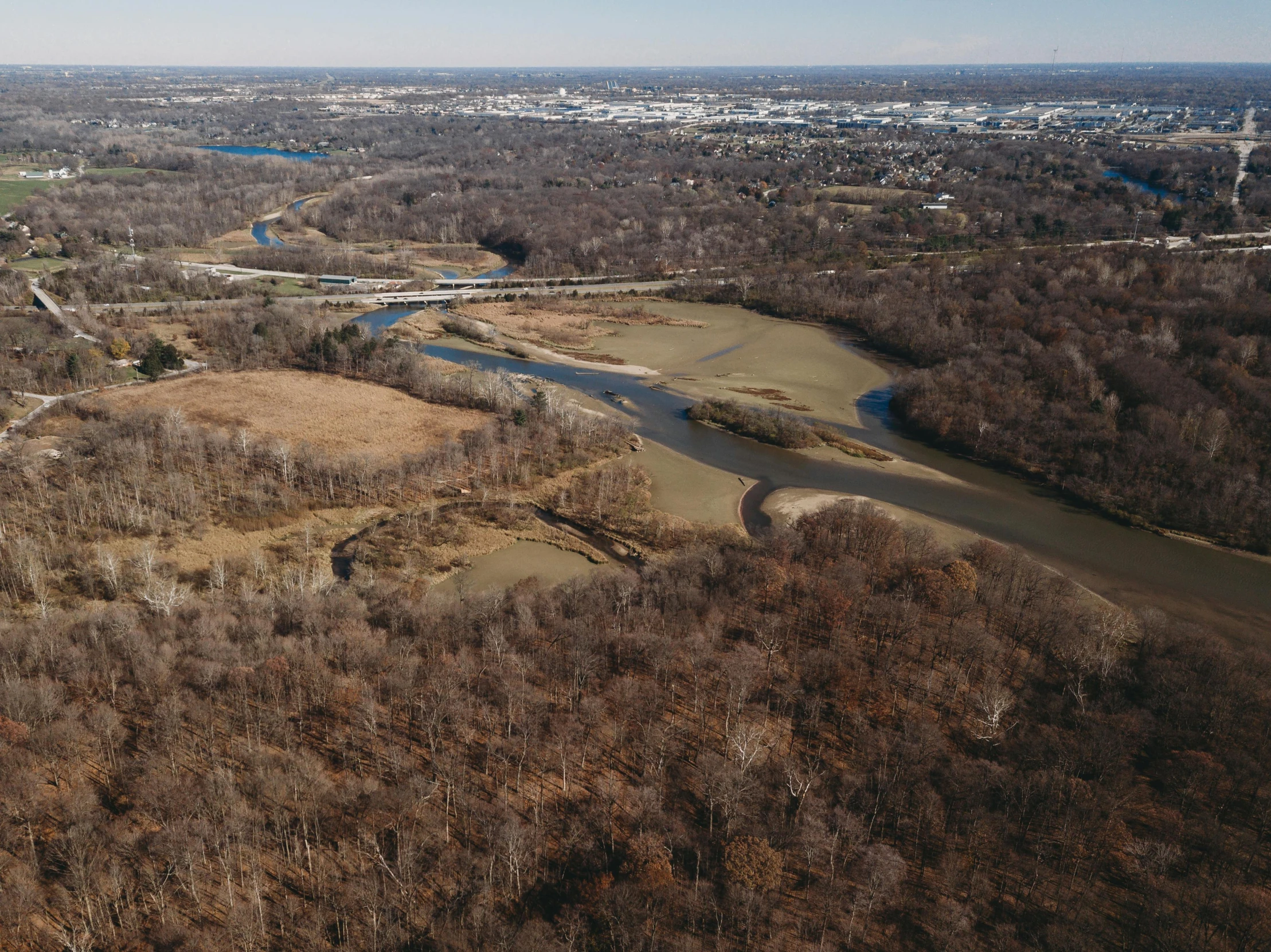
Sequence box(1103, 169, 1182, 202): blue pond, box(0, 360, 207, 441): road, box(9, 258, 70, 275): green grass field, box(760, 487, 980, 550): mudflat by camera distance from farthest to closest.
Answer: box(1103, 169, 1182, 202): blue pond → box(9, 258, 70, 275): green grass field → box(0, 360, 207, 441): road → box(760, 487, 980, 550): mudflat

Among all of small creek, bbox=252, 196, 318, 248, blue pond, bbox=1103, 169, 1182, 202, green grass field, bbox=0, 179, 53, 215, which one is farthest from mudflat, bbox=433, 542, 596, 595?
blue pond, bbox=1103, 169, 1182, 202

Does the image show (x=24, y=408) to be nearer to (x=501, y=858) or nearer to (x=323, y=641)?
(x=323, y=641)

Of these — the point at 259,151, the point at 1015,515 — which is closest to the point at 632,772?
the point at 1015,515

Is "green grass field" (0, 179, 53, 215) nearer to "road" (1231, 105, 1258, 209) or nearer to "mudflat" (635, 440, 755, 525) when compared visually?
"mudflat" (635, 440, 755, 525)

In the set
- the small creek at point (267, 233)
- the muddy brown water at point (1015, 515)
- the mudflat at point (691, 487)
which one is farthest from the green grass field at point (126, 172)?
the mudflat at point (691, 487)

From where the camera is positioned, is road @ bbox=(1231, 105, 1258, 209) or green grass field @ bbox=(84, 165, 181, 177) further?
green grass field @ bbox=(84, 165, 181, 177)
